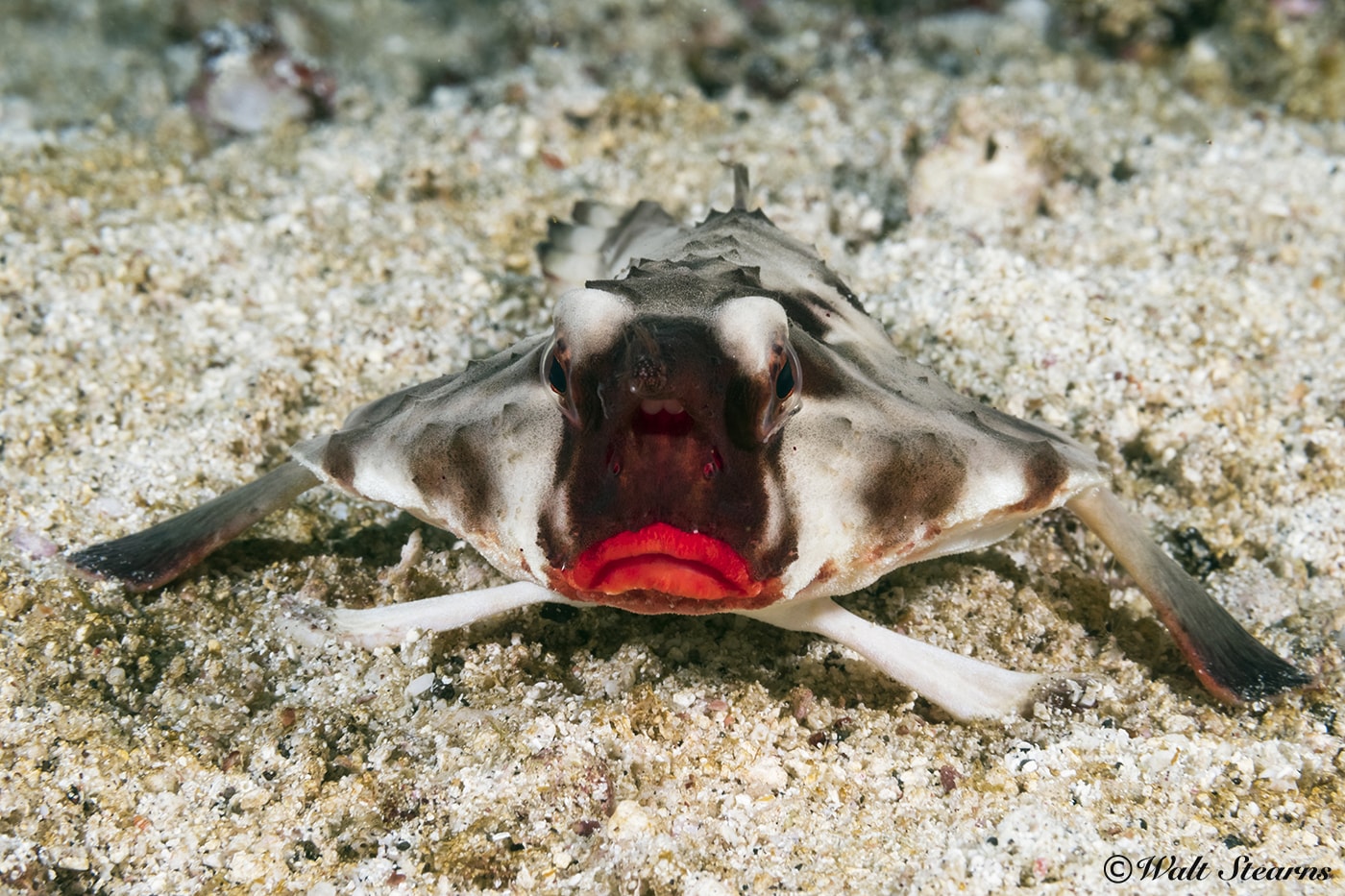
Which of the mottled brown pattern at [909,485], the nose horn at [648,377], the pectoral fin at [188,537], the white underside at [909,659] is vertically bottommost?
the pectoral fin at [188,537]

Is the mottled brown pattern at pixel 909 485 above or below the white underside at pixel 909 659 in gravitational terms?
above

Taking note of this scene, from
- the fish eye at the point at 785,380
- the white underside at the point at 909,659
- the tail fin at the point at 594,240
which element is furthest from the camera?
the tail fin at the point at 594,240

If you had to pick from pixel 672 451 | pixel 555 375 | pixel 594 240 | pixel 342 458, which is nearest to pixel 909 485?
pixel 672 451

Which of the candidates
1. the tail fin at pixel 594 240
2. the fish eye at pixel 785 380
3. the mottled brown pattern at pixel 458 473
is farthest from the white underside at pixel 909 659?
the tail fin at pixel 594 240

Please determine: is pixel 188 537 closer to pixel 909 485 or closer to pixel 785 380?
pixel 785 380

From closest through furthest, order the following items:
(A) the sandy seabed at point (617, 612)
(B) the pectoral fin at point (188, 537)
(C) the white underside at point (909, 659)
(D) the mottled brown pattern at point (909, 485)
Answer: (D) the mottled brown pattern at point (909, 485)
(A) the sandy seabed at point (617, 612)
(C) the white underside at point (909, 659)
(B) the pectoral fin at point (188, 537)

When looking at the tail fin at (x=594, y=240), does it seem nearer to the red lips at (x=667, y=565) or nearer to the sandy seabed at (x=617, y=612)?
the sandy seabed at (x=617, y=612)

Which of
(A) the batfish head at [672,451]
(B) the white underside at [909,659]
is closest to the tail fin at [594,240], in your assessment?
(B) the white underside at [909,659]

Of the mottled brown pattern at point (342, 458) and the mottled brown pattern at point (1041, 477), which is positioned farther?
the mottled brown pattern at point (342, 458)
